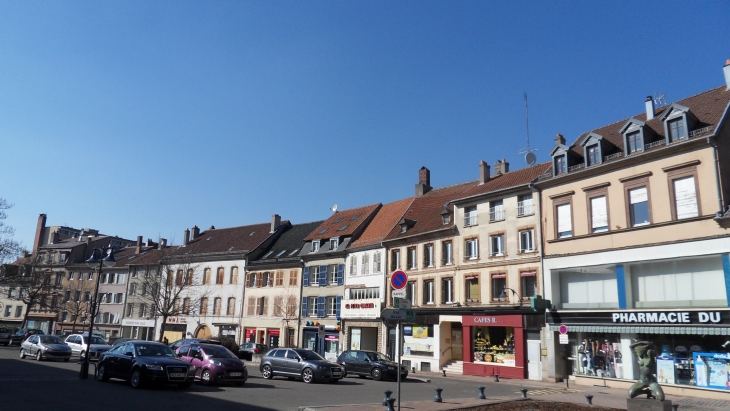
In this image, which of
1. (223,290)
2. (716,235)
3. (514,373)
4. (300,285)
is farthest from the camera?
(223,290)

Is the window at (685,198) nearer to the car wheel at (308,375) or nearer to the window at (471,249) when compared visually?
the window at (471,249)

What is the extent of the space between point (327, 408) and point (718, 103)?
22.9 metres

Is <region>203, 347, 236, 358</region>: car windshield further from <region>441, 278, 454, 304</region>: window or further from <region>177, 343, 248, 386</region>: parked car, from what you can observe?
<region>441, 278, 454, 304</region>: window

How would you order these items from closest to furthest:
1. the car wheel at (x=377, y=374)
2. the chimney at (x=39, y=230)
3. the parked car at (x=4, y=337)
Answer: the car wheel at (x=377, y=374), the parked car at (x=4, y=337), the chimney at (x=39, y=230)

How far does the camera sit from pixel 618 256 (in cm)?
2531

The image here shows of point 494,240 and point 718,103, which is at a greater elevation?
point 718,103

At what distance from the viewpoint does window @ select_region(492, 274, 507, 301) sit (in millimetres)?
31141

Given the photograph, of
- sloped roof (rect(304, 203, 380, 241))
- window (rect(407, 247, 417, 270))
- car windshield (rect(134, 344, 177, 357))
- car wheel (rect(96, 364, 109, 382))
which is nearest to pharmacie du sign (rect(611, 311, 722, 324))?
window (rect(407, 247, 417, 270))

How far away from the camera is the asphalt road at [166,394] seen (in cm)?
1299

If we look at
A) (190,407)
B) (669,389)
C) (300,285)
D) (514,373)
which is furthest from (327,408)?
(300,285)

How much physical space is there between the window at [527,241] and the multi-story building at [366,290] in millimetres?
11806

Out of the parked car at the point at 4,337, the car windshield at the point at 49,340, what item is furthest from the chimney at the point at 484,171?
the parked car at the point at 4,337

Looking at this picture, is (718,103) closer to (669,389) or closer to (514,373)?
(669,389)

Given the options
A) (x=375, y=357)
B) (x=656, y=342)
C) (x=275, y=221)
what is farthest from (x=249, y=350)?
(x=656, y=342)
